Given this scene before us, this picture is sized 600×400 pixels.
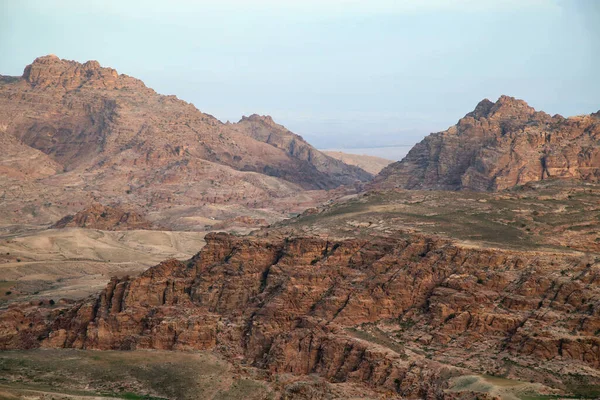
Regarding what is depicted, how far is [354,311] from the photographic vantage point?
65.8 m

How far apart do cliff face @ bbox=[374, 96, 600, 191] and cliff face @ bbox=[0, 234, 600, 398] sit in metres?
64.3

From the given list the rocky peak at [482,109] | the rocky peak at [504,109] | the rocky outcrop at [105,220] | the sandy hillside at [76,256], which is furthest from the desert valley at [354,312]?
the rocky peak at [482,109]

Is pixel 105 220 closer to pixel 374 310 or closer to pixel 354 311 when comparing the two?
pixel 354 311

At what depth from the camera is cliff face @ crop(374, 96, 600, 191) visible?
5591 inches

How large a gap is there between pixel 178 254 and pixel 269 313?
65.2m

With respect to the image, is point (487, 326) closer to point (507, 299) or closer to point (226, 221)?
point (507, 299)

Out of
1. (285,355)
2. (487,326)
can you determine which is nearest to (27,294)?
(285,355)

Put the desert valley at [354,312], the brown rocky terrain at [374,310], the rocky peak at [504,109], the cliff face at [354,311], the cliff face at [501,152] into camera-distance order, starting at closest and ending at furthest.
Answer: the desert valley at [354,312], the brown rocky terrain at [374,310], the cliff face at [354,311], the cliff face at [501,152], the rocky peak at [504,109]

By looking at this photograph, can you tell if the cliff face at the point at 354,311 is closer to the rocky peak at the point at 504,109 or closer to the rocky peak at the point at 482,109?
the rocky peak at the point at 504,109

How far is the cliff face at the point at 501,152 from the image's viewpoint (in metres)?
142

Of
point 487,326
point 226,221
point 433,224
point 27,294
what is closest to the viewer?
point 487,326

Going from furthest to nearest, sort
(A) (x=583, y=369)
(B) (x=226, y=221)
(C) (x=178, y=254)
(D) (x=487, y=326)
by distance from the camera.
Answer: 1. (B) (x=226, y=221)
2. (C) (x=178, y=254)
3. (D) (x=487, y=326)
4. (A) (x=583, y=369)

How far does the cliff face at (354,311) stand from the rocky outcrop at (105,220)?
75.8 metres

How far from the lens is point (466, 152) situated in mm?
166250
